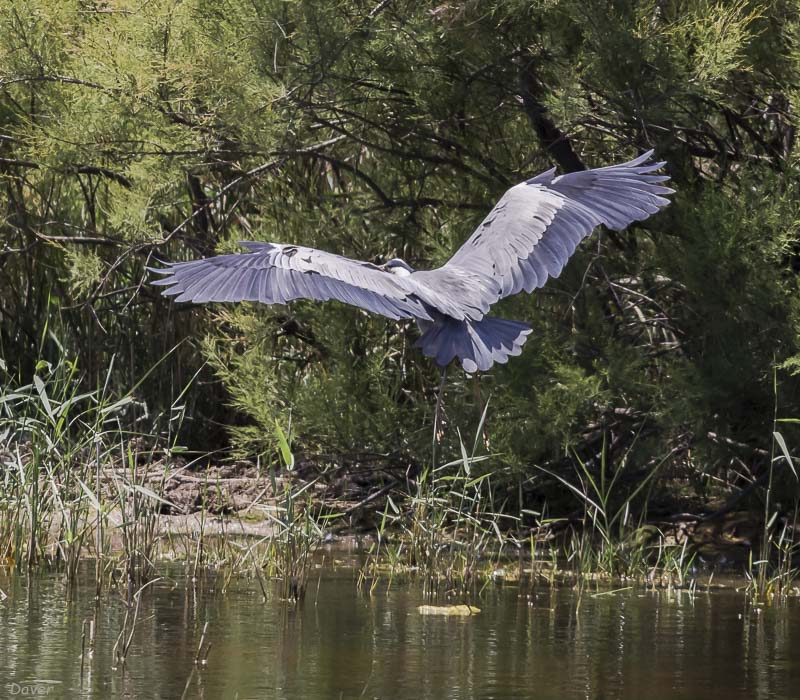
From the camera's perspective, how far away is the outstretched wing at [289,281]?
4844mm

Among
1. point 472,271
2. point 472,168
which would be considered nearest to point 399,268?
point 472,271

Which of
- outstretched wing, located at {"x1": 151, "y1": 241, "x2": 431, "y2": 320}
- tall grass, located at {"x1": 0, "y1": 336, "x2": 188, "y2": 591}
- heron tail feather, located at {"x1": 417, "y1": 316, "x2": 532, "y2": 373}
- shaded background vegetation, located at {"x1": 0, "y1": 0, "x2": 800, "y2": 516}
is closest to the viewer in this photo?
tall grass, located at {"x1": 0, "y1": 336, "x2": 188, "y2": 591}

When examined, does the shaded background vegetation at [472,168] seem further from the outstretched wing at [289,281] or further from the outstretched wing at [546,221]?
the outstretched wing at [289,281]

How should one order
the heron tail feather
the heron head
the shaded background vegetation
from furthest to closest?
1. the shaded background vegetation
2. the heron head
3. the heron tail feather

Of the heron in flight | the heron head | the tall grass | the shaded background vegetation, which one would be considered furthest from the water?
the heron head

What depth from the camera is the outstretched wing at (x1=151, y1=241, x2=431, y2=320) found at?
15.9 feet

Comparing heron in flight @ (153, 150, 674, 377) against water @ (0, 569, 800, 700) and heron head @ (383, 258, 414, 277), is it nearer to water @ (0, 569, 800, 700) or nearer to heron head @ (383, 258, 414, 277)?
heron head @ (383, 258, 414, 277)

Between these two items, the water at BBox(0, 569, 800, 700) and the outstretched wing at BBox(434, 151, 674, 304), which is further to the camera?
the outstretched wing at BBox(434, 151, 674, 304)

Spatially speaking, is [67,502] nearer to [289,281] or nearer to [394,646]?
[289,281]

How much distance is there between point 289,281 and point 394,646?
148cm

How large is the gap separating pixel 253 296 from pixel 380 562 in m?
1.65

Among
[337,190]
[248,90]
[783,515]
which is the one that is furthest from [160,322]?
[783,515]

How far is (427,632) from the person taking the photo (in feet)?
14.2

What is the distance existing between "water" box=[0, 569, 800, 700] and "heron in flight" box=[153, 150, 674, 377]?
1036 millimetres
